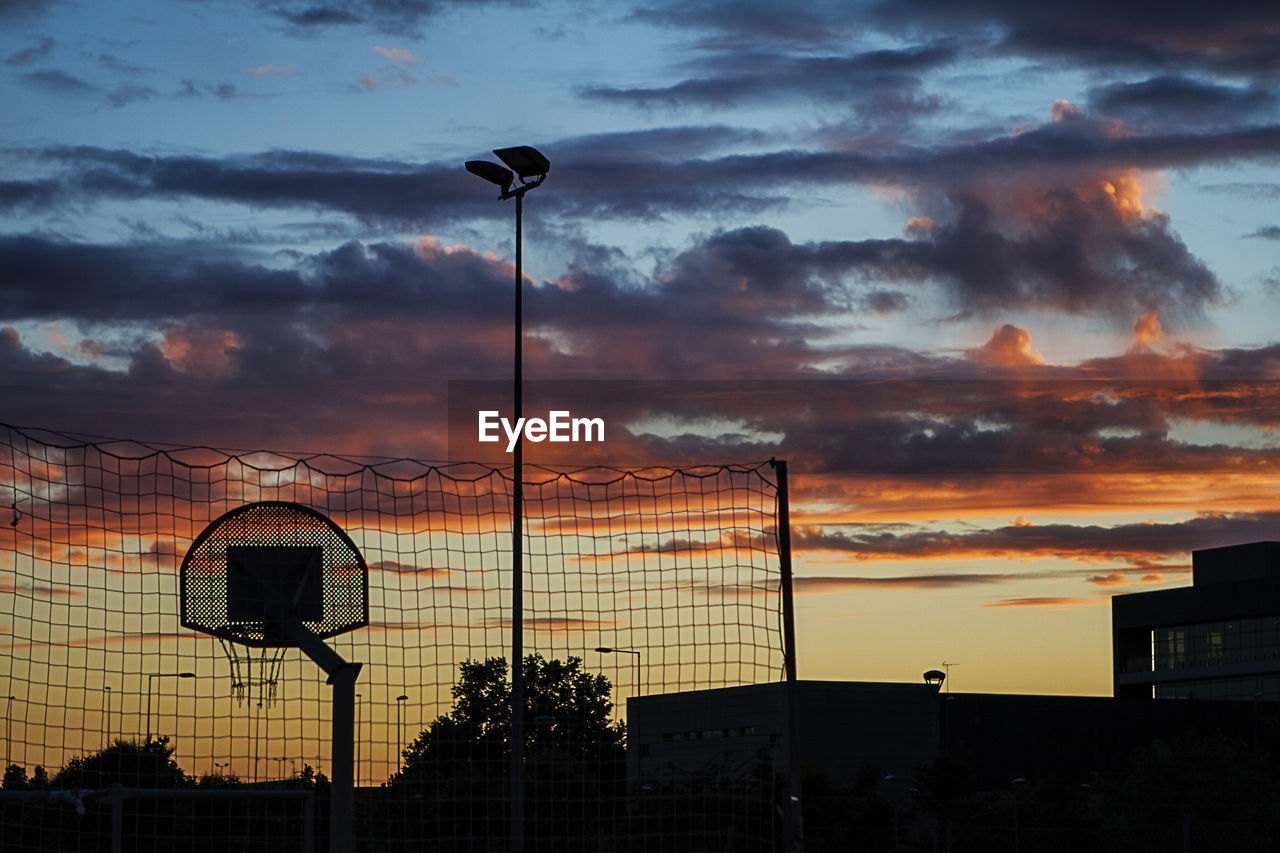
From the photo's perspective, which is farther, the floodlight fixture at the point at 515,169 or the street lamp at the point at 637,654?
the floodlight fixture at the point at 515,169

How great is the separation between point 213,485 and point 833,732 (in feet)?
179

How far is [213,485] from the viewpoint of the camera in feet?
43.7

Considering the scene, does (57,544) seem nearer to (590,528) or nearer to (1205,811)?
(590,528)

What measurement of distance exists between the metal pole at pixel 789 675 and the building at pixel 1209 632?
83.2m

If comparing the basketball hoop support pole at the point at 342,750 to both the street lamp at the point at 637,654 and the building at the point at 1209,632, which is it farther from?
the building at the point at 1209,632

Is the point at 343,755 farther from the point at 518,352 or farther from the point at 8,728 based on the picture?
the point at 518,352

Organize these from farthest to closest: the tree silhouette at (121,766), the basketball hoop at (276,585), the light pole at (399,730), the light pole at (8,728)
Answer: the tree silhouette at (121,766)
the light pole at (399,730)
the light pole at (8,728)
the basketball hoop at (276,585)

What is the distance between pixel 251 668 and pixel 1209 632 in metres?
92.2

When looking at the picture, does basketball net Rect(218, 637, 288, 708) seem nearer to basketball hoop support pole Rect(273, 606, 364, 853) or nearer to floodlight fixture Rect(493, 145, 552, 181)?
basketball hoop support pole Rect(273, 606, 364, 853)

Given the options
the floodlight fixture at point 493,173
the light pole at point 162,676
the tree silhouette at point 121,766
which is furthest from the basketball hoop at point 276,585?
the floodlight fixture at point 493,173

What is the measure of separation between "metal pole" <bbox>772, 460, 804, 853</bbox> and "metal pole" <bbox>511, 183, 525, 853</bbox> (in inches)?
131

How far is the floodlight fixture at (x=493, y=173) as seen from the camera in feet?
71.8

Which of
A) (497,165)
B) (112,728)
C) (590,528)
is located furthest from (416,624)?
(497,165)

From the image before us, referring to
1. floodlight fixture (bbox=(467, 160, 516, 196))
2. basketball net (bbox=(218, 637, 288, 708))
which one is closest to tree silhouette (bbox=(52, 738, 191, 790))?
basketball net (bbox=(218, 637, 288, 708))
